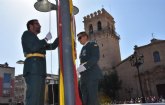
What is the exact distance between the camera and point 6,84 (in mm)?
37531

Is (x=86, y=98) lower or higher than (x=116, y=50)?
lower

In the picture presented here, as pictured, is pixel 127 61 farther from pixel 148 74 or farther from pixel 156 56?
pixel 156 56

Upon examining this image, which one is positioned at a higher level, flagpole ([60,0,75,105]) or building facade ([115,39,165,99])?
building facade ([115,39,165,99])

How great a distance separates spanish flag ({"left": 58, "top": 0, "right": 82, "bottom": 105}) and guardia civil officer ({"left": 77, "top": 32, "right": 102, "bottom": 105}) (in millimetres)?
550

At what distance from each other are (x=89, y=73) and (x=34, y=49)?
0.90m

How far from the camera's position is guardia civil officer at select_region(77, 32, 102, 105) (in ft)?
12.1

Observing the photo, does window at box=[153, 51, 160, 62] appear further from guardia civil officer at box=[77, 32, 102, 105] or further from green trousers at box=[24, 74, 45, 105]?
green trousers at box=[24, 74, 45, 105]

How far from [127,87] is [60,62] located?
3906 cm

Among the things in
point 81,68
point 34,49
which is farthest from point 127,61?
point 34,49

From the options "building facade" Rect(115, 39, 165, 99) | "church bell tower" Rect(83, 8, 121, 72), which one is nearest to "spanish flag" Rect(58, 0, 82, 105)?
"building facade" Rect(115, 39, 165, 99)

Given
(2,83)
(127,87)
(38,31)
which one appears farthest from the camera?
(127,87)

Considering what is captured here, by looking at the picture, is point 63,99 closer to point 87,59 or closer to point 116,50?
point 87,59

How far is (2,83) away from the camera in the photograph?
37.3 metres

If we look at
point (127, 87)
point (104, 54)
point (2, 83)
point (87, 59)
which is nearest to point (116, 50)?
point (104, 54)
